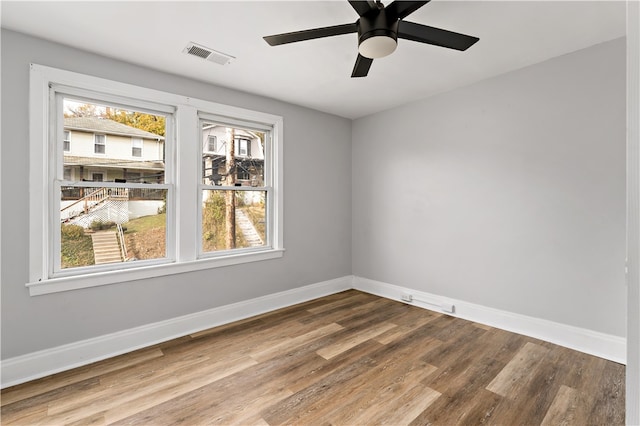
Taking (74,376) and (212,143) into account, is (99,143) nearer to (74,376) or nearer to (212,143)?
(212,143)

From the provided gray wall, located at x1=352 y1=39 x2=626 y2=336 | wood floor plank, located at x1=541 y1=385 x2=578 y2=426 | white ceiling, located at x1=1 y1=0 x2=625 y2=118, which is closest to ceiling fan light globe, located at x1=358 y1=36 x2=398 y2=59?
white ceiling, located at x1=1 y1=0 x2=625 y2=118

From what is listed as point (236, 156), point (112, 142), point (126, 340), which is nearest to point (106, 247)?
point (126, 340)

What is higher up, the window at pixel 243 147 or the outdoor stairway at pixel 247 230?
the window at pixel 243 147

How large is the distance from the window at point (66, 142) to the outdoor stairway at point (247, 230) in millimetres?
1638

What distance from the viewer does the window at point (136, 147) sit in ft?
9.18

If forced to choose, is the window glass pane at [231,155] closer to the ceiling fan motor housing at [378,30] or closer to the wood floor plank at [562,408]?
the ceiling fan motor housing at [378,30]

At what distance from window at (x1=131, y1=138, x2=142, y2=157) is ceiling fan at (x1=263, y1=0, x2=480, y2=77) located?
5.82 feet

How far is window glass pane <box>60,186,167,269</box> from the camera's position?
2493 millimetres

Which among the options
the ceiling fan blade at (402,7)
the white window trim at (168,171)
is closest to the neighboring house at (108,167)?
the white window trim at (168,171)

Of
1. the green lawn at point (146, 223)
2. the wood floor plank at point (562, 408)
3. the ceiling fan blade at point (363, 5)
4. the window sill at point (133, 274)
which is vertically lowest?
the wood floor plank at point (562, 408)

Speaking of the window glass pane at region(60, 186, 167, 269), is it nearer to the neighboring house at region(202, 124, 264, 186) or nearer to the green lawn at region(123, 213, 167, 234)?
the green lawn at region(123, 213, 167, 234)

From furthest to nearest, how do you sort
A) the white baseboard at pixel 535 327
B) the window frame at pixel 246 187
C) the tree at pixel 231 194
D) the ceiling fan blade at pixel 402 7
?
the tree at pixel 231 194 → the window frame at pixel 246 187 → the white baseboard at pixel 535 327 → the ceiling fan blade at pixel 402 7

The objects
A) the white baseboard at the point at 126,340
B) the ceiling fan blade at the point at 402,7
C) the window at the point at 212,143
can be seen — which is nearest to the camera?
the ceiling fan blade at the point at 402,7

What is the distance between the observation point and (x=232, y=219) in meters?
3.49
